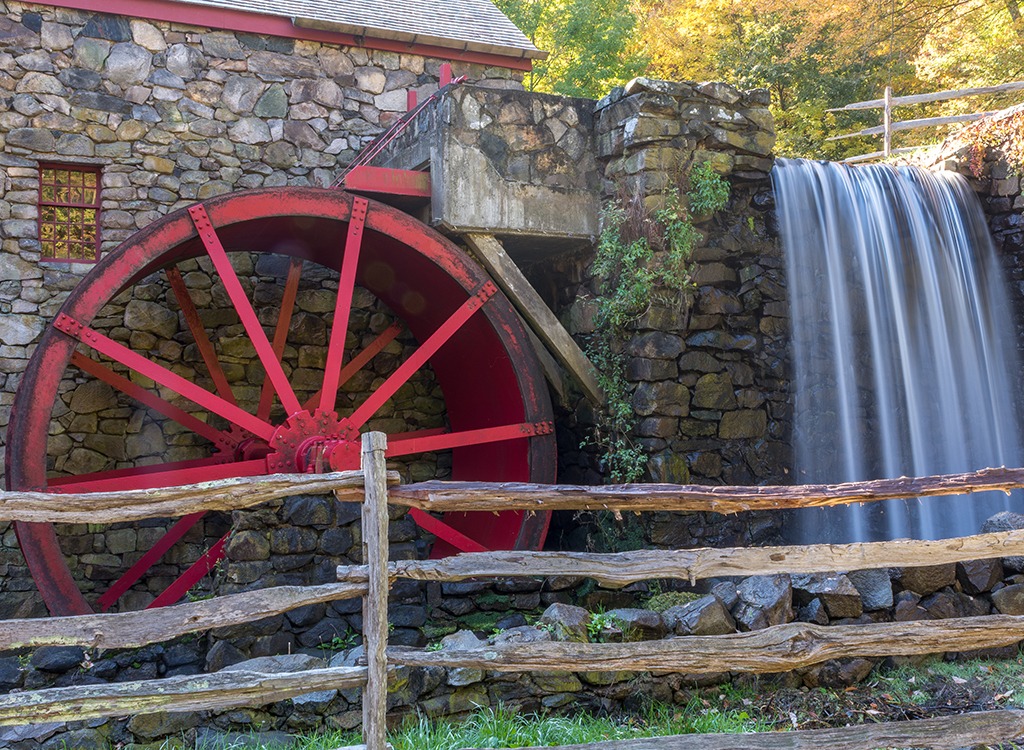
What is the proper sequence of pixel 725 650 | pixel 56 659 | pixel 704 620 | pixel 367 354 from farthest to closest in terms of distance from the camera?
pixel 367 354 → pixel 56 659 → pixel 704 620 → pixel 725 650

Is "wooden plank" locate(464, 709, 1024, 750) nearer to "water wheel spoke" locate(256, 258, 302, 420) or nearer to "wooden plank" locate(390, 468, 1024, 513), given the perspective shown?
"wooden plank" locate(390, 468, 1024, 513)

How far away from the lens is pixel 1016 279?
7.90 m

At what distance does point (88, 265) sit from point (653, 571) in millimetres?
5273

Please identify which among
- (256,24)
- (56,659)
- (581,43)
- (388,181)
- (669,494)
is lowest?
(56,659)

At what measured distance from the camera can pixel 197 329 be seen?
7.11 meters

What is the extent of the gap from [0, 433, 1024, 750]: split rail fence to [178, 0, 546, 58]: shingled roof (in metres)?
5.38

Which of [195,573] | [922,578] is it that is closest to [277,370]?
[195,573]

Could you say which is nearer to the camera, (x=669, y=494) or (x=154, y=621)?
(x=154, y=621)

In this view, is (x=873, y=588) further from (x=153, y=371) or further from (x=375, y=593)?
(x=153, y=371)

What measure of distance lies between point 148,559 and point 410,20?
4.82 m

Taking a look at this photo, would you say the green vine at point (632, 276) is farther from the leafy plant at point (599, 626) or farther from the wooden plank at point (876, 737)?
the wooden plank at point (876, 737)

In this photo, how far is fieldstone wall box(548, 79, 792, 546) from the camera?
21.0 feet

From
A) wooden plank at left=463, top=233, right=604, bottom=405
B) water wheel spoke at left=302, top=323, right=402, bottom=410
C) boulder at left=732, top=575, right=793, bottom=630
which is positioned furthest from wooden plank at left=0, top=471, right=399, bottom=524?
water wheel spoke at left=302, top=323, right=402, bottom=410

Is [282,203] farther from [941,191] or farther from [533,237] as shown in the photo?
[941,191]
